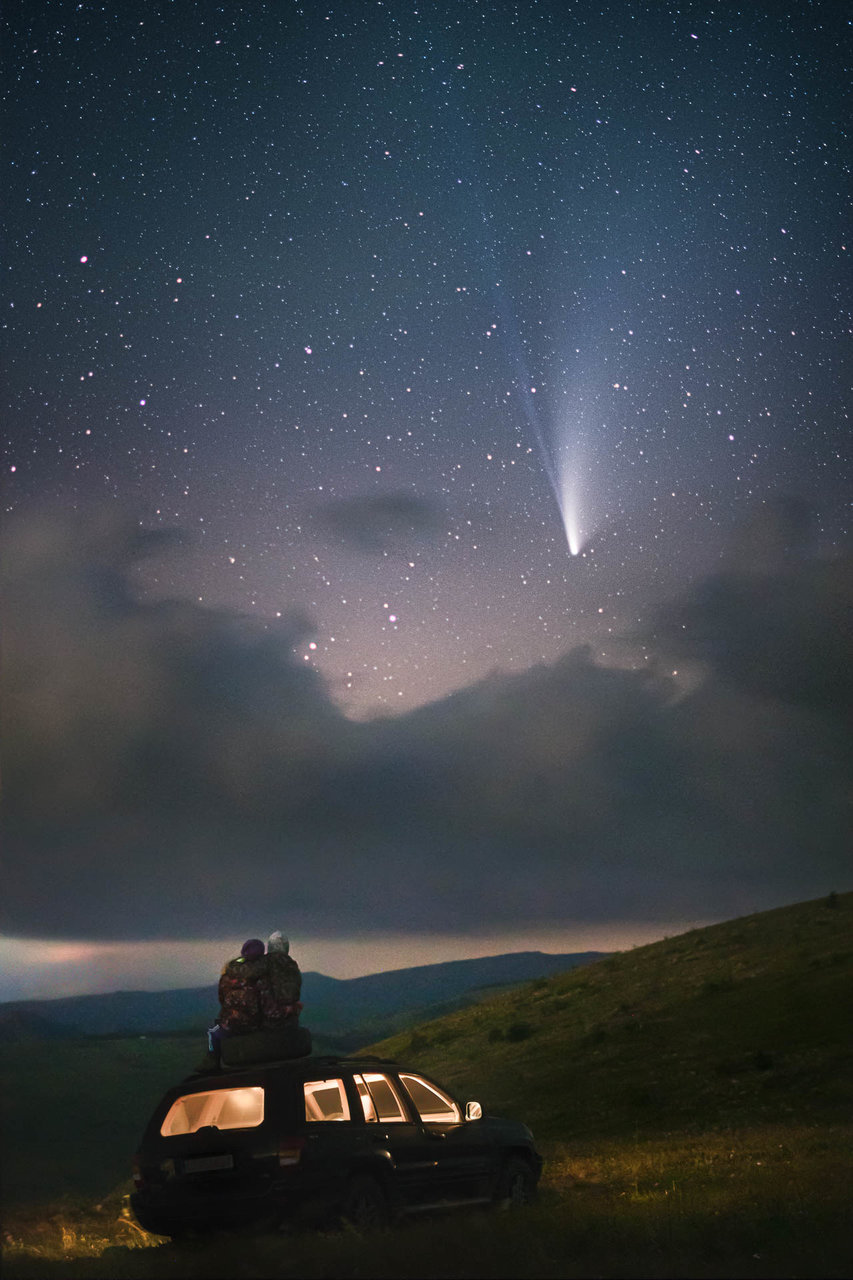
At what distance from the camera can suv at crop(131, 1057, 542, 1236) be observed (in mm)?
10664

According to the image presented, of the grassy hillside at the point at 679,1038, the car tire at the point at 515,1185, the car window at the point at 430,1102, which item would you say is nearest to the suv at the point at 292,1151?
the car window at the point at 430,1102

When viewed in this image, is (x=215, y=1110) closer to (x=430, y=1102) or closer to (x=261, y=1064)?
(x=261, y=1064)

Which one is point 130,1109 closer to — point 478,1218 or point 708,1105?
point 708,1105

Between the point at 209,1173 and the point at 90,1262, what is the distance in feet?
5.09

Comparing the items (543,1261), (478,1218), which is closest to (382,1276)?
(543,1261)

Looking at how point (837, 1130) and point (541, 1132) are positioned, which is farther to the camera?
point (541, 1132)

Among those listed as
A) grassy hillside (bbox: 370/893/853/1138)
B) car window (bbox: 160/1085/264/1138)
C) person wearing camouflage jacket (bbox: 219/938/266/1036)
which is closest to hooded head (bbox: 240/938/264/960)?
person wearing camouflage jacket (bbox: 219/938/266/1036)

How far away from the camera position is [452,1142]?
1220 centimetres

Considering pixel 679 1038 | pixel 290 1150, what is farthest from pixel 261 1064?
pixel 679 1038

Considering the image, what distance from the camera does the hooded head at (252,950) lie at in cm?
1298

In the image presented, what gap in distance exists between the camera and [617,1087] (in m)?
38.5

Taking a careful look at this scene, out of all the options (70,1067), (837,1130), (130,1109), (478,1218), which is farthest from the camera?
(70,1067)

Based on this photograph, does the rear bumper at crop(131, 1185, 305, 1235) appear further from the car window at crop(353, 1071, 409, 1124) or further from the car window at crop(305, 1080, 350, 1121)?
the car window at crop(353, 1071, 409, 1124)

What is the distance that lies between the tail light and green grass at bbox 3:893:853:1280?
0.67 m
